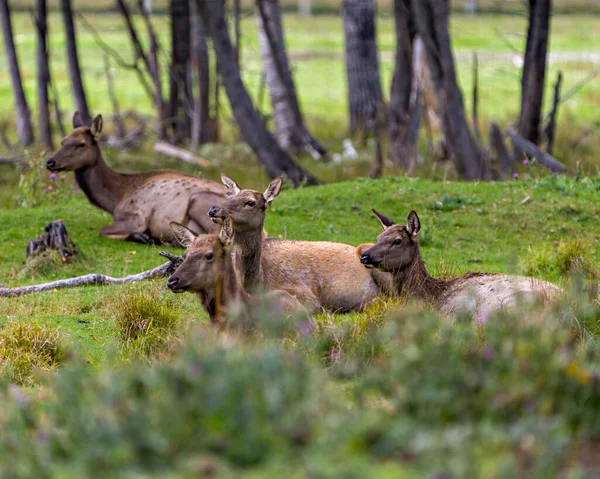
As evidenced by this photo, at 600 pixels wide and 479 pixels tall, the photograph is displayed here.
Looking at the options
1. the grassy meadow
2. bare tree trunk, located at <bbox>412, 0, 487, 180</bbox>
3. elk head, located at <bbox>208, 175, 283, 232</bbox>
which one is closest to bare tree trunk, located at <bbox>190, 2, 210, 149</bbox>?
the grassy meadow

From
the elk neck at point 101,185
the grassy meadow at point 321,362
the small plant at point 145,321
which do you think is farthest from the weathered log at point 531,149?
the small plant at point 145,321

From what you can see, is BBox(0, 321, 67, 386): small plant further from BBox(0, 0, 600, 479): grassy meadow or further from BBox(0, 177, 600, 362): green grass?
BBox(0, 177, 600, 362): green grass

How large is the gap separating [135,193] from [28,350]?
545 cm

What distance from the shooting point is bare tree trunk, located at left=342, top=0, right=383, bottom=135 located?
22938 millimetres

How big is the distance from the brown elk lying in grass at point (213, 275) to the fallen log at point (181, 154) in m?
10.6

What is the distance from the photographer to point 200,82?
21.0m

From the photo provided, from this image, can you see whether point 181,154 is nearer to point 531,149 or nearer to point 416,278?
point 531,149

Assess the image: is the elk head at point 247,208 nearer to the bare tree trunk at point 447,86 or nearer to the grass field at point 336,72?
the bare tree trunk at point 447,86

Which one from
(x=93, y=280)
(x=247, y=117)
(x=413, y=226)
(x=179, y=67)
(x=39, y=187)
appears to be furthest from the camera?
(x=179, y=67)

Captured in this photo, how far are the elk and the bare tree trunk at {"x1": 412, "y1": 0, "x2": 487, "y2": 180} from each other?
6928 mm

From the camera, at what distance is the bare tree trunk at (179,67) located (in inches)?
875

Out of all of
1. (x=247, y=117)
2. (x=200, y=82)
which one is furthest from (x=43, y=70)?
(x=247, y=117)

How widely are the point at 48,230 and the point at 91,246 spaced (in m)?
0.97

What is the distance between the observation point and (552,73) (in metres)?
39.8
